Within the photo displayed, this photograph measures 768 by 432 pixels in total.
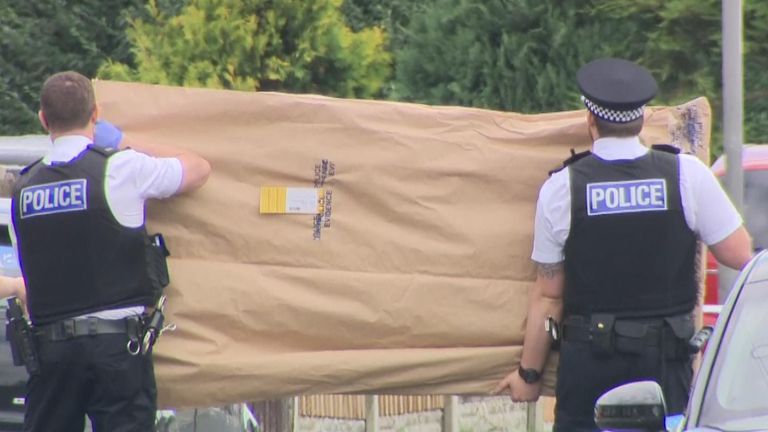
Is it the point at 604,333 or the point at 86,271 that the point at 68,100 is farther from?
the point at 604,333

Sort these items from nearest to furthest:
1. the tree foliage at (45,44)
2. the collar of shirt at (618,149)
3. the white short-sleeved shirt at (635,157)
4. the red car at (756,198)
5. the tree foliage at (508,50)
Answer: the white short-sleeved shirt at (635,157)
the collar of shirt at (618,149)
the red car at (756,198)
the tree foliage at (508,50)
the tree foliage at (45,44)

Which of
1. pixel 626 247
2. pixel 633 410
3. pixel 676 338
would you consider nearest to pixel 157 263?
pixel 626 247

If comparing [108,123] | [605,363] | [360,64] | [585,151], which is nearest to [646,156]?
[585,151]

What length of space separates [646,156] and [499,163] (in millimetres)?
578

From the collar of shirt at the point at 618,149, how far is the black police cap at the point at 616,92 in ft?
0.23

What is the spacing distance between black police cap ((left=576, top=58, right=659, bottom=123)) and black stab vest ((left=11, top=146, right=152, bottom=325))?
163cm

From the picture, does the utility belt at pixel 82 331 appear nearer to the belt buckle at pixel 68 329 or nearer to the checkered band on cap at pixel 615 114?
the belt buckle at pixel 68 329

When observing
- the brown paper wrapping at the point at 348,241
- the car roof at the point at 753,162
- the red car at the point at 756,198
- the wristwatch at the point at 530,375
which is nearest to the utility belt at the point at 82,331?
the brown paper wrapping at the point at 348,241

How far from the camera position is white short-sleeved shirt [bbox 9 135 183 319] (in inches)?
196

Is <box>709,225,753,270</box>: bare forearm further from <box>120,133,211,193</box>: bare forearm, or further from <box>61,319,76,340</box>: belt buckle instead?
<box>61,319,76,340</box>: belt buckle

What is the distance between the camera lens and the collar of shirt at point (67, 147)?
5.07 metres

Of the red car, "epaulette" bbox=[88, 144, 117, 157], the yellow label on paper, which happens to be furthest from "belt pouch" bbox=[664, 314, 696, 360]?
the red car

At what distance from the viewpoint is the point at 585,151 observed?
17.0 feet

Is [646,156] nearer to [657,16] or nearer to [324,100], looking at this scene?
[324,100]
